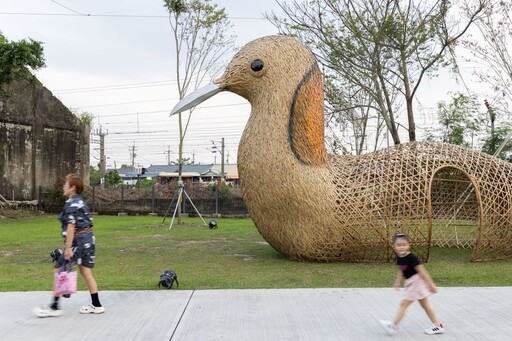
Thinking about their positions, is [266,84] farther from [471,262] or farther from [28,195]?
[28,195]

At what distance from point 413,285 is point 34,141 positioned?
27.9 meters

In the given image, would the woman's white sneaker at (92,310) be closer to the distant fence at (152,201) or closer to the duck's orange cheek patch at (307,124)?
the duck's orange cheek patch at (307,124)

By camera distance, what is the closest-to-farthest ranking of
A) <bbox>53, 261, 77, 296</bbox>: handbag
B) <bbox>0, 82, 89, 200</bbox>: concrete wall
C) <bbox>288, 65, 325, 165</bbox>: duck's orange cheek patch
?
<bbox>53, 261, 77, 296</bbox>: handbag → <bbox>288, 65, 325, 165</bbox>: duck's orange cheek patch → <bbox>0, 82, 89, 200</bbox>: concrete wall

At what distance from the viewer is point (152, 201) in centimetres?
2720

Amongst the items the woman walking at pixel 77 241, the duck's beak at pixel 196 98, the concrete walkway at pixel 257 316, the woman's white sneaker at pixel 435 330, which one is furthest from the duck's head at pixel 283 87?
the woman's white sneaker at pixel 435 330

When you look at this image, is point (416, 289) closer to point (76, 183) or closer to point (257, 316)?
point (257, 316)

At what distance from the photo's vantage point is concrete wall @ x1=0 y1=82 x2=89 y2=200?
27.8 m

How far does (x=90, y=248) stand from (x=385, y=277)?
444 centimetres

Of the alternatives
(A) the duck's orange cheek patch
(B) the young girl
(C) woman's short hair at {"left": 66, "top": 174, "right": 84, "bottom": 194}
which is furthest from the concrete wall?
(B) the young girl

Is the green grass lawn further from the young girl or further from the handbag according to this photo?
the young girl

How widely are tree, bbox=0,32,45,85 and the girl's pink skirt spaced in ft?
64.5

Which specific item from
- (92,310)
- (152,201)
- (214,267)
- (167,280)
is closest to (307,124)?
(214,267)

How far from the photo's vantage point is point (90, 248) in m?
5.67

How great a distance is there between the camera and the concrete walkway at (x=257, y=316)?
4898 mm
